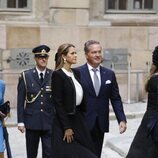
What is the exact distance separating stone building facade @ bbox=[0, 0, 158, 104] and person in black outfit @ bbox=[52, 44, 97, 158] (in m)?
8.16

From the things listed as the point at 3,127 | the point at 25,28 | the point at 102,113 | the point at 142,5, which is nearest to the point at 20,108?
the point at 3,127

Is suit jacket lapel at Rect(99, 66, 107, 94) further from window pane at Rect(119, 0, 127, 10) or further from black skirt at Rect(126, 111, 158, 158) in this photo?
window pane at Rect(119, 0, 127, 10)

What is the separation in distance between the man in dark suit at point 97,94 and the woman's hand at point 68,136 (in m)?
0.80

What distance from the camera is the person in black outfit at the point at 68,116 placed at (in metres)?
7.00

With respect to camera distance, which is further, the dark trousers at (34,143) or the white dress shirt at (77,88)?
the dark trousers at (34,143)

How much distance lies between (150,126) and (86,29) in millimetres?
9181

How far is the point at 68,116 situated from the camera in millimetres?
7051

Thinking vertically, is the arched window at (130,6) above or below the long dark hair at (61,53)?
above

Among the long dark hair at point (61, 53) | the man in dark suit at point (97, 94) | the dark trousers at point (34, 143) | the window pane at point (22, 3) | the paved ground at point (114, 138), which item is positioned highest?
the window pane at point (22, 3)

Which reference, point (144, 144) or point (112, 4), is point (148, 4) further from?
point (144, 144)

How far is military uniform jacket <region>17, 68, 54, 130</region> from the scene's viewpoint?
8508 millimetres

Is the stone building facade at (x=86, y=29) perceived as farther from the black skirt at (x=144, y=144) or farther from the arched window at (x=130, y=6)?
the black skirt at (x=144, y=144)

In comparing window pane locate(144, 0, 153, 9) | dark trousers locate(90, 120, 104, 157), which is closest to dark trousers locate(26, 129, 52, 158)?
dark trousers locate(90, 120, 104, 157)

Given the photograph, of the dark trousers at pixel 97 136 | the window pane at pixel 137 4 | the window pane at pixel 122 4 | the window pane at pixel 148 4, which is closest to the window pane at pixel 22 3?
the window pane at pixel 122 4
